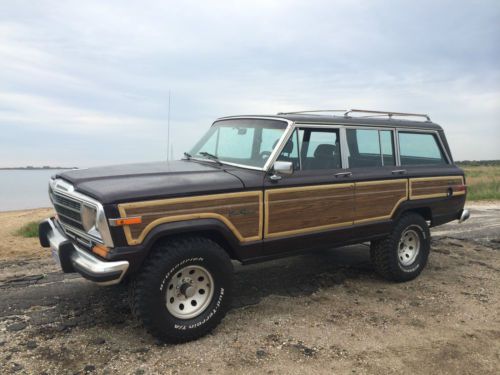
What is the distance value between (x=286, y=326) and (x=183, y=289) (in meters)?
1.15

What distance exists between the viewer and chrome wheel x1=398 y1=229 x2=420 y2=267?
5867 mm

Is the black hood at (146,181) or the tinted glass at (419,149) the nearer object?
the black hood at (146,181)

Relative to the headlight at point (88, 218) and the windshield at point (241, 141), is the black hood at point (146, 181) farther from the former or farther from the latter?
the windshield at point (241, 141)

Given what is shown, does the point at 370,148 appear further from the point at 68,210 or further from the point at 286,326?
the point at 68,210

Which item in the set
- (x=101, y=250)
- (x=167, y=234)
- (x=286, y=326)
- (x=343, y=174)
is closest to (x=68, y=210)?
(x=101, y=250)

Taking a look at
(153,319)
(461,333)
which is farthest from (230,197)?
(461,333)

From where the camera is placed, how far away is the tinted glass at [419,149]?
593 centimetres

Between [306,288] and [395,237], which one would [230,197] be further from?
[395,237]

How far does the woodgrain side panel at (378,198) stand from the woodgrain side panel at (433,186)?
20 cm

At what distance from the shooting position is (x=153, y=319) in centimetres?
363

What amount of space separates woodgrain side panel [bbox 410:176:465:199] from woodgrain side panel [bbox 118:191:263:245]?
273 centimetres

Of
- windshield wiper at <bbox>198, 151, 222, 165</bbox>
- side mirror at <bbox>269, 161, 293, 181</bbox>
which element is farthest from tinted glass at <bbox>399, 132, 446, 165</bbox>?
windshield wiper at <bbox>198, 151, 222, 165</bbox>

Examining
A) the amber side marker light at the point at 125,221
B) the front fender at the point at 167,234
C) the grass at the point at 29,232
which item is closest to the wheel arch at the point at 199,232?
the front fender at the point at 167,234

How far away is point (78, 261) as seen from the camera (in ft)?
12.1
